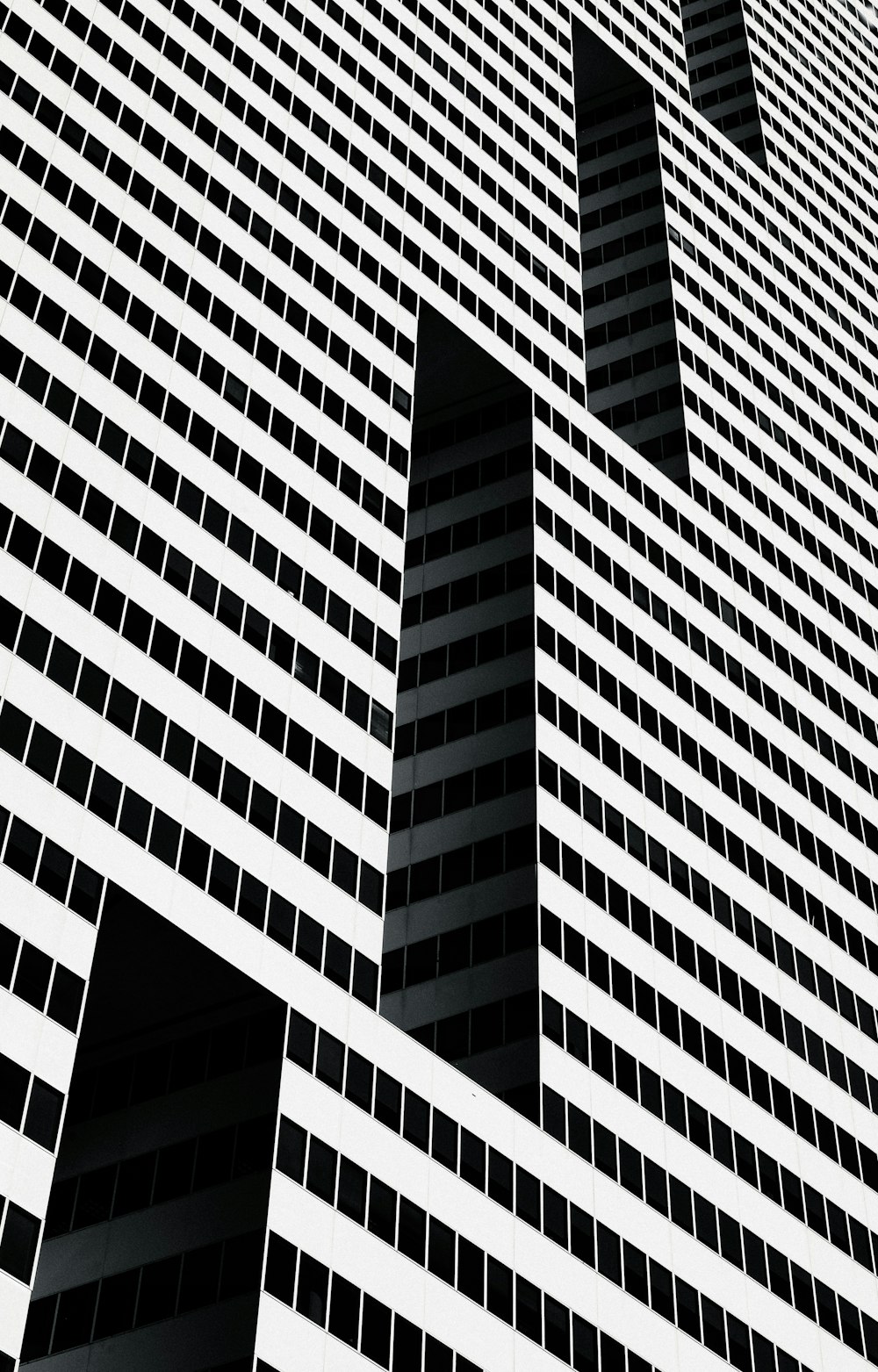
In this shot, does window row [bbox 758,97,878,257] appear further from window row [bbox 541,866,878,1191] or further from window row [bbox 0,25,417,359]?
window row [bbox 541,866,878,1191]

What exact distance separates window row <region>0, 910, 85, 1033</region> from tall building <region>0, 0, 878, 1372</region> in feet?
0.76

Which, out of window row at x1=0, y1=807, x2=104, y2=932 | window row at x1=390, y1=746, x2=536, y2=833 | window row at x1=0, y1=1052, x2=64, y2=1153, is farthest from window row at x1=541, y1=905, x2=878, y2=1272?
window row at x1=0, y1=1052, x2=64, y2=1153

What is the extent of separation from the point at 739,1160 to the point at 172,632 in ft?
98.5

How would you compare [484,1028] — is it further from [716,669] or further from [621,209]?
[621,209]

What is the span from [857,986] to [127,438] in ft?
136

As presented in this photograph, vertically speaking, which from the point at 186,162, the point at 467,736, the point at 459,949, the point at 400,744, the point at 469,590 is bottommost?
the point at 459,949

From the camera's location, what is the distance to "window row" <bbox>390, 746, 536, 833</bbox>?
83.3 meters

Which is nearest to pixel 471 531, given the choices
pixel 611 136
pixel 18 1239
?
pixel 611 136

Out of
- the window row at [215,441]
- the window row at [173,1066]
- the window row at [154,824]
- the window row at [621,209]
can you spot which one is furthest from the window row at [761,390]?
the window row at [173,1066]

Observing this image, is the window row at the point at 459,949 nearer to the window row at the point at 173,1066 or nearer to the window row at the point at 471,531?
the window row at the point at 173,1066

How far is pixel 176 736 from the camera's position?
68.0 m

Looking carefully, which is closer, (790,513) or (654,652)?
(654,652)

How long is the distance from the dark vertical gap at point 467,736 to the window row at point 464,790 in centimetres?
7

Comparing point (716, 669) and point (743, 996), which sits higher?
point (716, 669)
